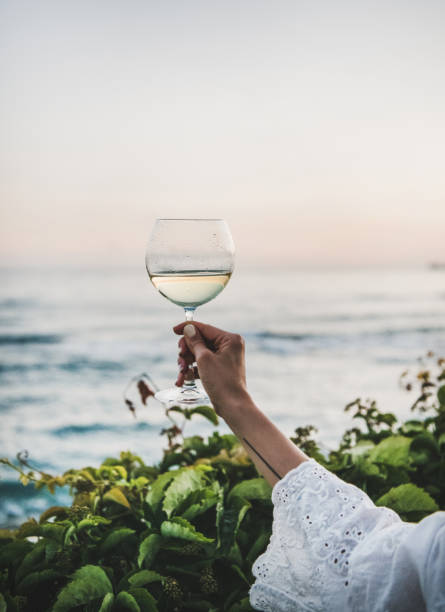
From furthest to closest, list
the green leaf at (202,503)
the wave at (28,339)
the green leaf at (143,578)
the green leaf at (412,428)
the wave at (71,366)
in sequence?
the wave at (28,339), the wave at (71,366), the green leaf at (412,428), the green leaf at (202,503), the green leaf at (143,578)

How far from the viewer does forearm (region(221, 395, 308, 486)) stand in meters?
1.22

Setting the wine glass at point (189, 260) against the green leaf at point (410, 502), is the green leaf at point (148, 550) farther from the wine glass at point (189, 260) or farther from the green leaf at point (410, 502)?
the green leaf at point (410, 502)

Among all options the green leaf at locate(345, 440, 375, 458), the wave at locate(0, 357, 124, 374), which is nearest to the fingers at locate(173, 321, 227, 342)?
the green leaf at locate(345, 440, 375, 458)

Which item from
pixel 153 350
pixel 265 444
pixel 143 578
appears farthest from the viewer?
pixel 153 350

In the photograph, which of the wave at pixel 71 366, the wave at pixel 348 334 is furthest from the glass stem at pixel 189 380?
the wave at pixel 348 334

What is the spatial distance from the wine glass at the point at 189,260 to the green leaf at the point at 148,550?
0.40 m

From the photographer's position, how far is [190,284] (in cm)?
159

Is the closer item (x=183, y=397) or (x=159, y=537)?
(x=183, y=397)

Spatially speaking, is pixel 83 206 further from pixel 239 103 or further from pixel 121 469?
pixel 121 469

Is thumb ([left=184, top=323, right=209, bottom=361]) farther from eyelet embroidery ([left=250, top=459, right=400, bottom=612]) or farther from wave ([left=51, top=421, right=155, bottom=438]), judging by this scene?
wave ([left=51, top=421, right=155, bottom=438])

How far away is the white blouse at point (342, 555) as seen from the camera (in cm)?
95

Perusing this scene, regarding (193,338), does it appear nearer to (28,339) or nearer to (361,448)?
(361,448)

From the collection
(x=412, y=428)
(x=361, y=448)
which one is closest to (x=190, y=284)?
(x=361, y=448)

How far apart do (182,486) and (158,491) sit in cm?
8
